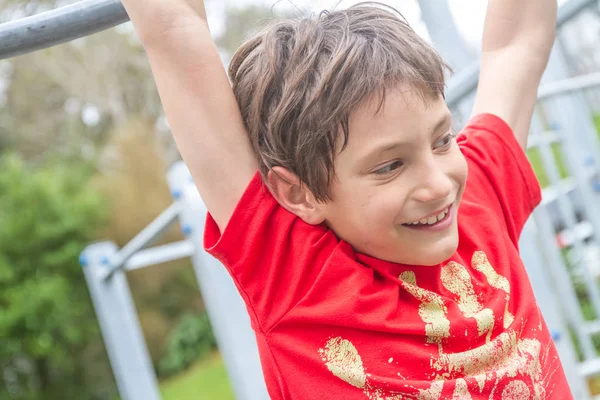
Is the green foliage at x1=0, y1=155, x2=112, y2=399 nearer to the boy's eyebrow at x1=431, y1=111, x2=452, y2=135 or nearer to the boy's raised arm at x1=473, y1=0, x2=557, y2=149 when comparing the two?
the boy's raised arm at x1=473, y1=0, x2=557, y2=149

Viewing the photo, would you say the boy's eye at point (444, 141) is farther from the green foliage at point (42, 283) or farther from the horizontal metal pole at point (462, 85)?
the green foliage at point (42, 283)

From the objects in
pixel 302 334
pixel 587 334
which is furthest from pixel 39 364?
pixel 302 334

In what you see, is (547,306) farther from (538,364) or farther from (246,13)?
(246,13)

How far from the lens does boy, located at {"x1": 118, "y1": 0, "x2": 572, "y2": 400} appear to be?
0.89m

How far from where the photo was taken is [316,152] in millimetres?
907

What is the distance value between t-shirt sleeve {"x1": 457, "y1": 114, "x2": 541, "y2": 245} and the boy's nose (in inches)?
8.6

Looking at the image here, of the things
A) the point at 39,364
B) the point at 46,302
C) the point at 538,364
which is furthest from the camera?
the point at 39,364

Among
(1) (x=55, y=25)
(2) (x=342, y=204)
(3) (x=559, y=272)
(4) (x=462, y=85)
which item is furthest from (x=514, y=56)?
(3) (x=559, y=272)

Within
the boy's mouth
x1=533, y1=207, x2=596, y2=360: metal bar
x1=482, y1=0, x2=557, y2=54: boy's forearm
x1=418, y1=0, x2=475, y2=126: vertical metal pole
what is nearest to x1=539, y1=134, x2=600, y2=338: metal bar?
x1=533, y1=207, x2=596, y2=360: metal bar

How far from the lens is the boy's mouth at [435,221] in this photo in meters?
0.91

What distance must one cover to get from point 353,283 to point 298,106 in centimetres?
22

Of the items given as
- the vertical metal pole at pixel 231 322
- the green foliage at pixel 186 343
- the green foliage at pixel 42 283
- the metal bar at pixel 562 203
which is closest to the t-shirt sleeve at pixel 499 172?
the vertical metal pole at pixel 231 322

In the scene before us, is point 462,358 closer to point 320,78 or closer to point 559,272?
point 320,78

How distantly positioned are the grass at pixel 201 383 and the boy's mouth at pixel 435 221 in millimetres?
6495
